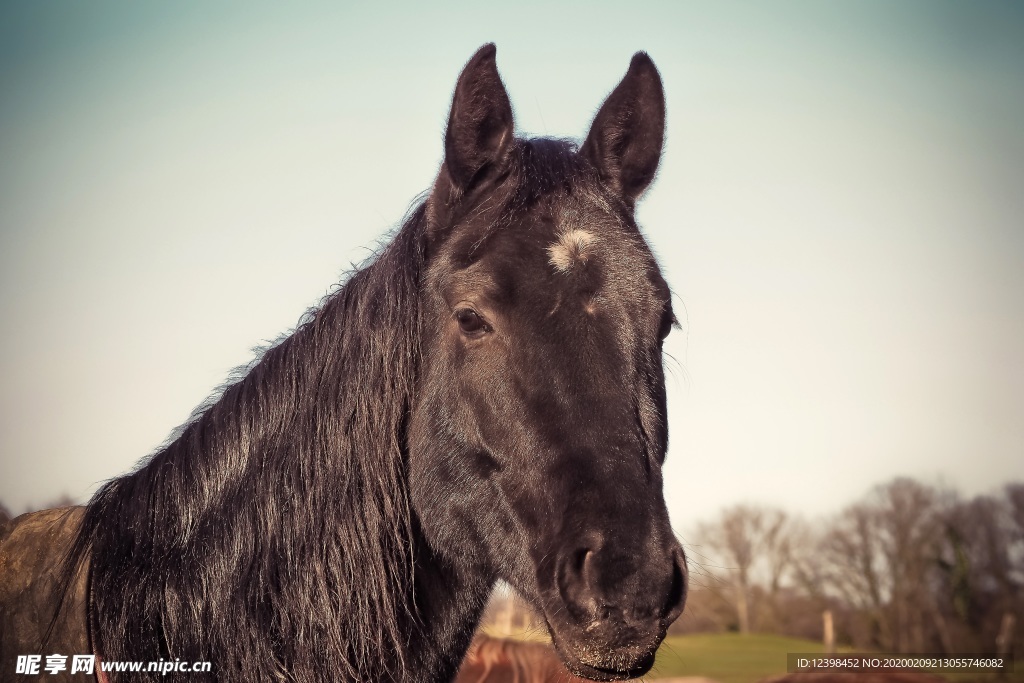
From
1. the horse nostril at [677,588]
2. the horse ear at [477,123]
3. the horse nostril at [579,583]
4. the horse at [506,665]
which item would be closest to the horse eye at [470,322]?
the horse ear at [477,123]

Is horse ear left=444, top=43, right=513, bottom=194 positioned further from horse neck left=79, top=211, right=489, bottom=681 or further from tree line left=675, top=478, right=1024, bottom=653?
tree line left=675, top=478, right=1024, bottom=653

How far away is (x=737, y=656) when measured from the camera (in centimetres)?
3247

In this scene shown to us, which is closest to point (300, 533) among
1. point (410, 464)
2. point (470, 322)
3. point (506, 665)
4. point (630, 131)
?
point (410, 464)

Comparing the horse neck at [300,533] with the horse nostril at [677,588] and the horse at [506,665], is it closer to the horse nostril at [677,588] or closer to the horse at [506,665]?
the horse nostril at [677,588]

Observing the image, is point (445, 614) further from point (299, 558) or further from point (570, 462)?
point (570, 462)

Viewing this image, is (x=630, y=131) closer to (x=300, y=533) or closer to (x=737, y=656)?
(x=300, y=533)

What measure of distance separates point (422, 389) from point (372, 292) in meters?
0.44

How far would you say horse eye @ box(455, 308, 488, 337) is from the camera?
2.80m

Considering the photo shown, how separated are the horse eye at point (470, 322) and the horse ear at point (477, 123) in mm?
537

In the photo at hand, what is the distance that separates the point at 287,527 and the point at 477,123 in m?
1.67

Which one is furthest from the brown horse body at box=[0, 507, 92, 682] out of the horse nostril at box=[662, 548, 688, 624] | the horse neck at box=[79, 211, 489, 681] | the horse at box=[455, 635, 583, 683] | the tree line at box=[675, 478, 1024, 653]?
the tree line at box=[675, 478, 1024, 653]

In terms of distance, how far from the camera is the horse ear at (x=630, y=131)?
3311mm

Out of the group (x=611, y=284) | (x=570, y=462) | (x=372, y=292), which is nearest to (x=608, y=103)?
(x=611, y=284)

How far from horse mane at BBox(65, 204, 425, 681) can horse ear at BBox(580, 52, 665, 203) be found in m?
0.93
